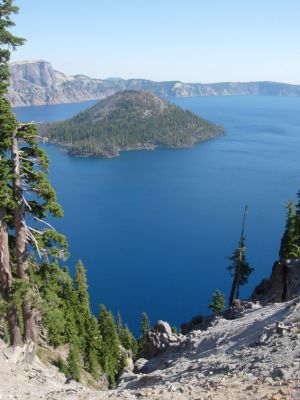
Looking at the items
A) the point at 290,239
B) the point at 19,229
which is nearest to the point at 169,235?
the point at 290,239

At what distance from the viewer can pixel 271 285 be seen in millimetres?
43562

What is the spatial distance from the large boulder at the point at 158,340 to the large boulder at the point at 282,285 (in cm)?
988

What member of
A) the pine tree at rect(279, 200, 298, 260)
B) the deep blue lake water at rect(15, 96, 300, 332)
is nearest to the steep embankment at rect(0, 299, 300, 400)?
the pine tree at rect(279, 200, 298, 260)

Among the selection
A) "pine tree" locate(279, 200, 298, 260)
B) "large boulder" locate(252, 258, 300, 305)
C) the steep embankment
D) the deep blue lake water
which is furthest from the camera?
the deep blue lake water

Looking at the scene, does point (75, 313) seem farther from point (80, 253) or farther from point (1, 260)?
point (80, 253)

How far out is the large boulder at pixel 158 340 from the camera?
3534cm

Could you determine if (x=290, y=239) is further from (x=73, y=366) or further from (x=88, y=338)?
(x=88, y=338)

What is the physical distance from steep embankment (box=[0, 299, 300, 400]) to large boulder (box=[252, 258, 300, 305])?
13.7 m

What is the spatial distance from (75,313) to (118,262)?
2055 inches

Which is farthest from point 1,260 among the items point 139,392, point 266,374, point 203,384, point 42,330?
point 42,330

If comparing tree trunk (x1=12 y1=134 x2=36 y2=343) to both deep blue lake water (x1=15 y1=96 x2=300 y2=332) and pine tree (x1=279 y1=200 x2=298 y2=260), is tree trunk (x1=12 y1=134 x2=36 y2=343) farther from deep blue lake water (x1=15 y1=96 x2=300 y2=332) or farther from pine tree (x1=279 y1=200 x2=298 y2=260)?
deep blue lake water (x1=15 y1=96 x2=300 y2=332)

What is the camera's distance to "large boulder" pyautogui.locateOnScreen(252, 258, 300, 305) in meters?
37.9

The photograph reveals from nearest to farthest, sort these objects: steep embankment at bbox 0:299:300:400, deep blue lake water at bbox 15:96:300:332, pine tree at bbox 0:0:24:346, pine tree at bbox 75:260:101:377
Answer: steep embankment at bbox 0:299:300:400
pine tree at bbox 0:0:24:346
pine tree at bbox 75:260:101:377
deep blue lake water at bbox 15:96:300:332

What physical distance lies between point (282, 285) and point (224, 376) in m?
26.3
